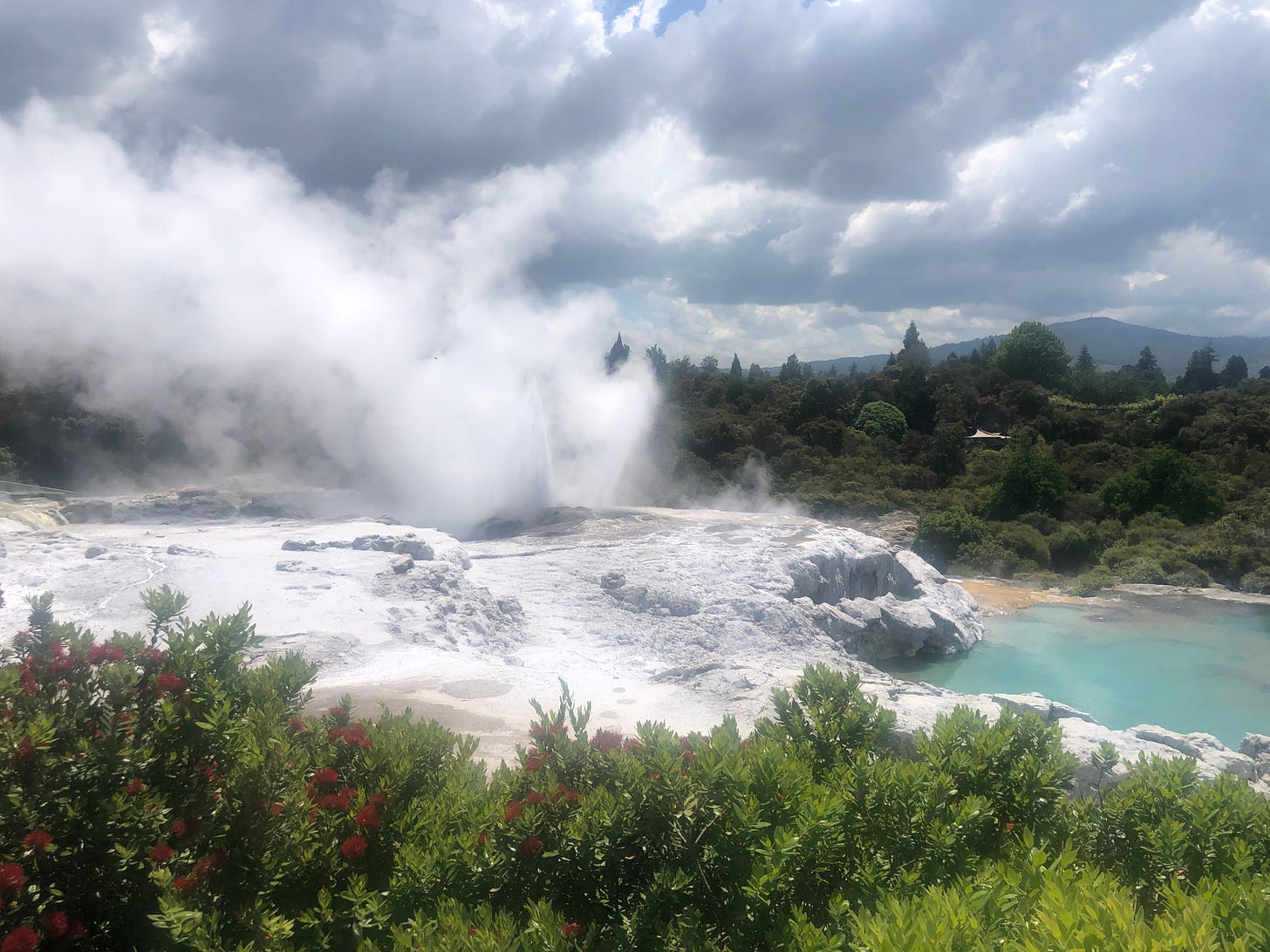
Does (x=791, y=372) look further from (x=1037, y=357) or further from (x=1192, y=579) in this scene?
(x=1192, y=579)

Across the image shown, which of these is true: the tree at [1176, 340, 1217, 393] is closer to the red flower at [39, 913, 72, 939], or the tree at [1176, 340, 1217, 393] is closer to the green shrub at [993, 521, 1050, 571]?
the green shrub at [993, 521, 1050, 571]

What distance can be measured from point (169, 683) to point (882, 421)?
43.6 meters

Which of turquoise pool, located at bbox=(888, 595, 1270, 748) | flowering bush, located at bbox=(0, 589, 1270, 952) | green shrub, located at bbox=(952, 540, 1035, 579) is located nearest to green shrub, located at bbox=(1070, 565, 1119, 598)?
green shrub, located at bbox=(952, 540, 1035, 579)

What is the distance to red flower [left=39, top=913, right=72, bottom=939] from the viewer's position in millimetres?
2541

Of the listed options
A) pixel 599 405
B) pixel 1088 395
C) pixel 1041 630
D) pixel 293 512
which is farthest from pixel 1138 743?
pixel 1088 395

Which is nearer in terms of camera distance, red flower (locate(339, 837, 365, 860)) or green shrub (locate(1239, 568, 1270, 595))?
red flower (locate(339, 837, 365, 860))

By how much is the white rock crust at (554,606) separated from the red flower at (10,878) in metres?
3.65

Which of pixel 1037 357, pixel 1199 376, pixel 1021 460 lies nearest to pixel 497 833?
pixel 1021 460

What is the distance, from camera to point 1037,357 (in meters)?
58.7

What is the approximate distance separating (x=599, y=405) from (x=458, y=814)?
68.2 ft

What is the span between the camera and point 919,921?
2092mm

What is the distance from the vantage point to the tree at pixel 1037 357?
58.5m

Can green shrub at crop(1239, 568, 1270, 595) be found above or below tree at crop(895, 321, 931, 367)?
below

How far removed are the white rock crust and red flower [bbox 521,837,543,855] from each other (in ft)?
9.84
